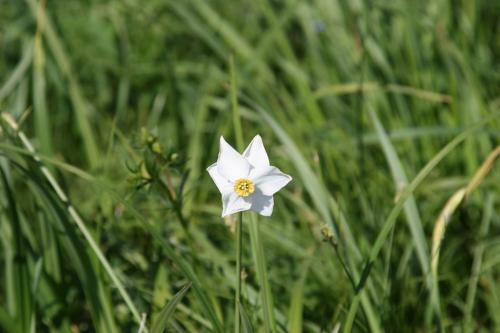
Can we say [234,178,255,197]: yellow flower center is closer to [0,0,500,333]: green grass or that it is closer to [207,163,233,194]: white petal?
[207,163,233,194]: white petal

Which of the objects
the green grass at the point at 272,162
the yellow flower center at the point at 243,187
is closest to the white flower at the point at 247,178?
the yellow flower center at the point at 243,187

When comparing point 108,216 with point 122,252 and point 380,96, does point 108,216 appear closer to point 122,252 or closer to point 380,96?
point 122,252

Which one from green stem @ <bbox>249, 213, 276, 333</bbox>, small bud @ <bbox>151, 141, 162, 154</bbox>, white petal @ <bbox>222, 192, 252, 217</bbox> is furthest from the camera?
small bud @ <bbox>151, 141, 162, 154</bbox>

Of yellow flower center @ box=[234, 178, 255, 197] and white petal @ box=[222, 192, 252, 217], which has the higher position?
yellow flower center @ box=[234, 178, 255, 197]

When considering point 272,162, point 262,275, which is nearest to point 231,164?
point 262,275

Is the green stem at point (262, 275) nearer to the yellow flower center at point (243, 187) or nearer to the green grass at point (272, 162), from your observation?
the green grass at point (272, 162)

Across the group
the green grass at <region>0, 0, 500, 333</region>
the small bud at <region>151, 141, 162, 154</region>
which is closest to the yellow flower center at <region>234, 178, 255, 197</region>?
the green grass at <region>0, 0, 500, 333</region>
